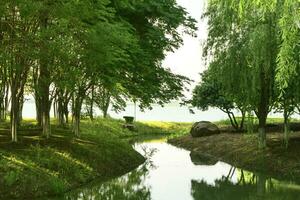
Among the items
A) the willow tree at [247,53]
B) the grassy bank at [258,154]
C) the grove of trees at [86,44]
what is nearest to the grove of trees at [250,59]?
the willow tree at [247,53]

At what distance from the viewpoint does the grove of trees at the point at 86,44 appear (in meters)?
20.2

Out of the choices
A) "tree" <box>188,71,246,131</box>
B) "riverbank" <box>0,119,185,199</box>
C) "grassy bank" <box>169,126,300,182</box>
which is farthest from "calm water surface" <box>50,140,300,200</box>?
"tree" <box>188,71,246,131</box>

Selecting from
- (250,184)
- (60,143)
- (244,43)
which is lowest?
(250,184)

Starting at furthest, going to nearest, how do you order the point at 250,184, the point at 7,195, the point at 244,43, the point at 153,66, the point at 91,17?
the point at 153,66 < the point at 244,43 < the point at 250,184 < the point at 91,17 < the point at 7,195

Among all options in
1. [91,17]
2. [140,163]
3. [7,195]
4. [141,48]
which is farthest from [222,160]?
[7,195]

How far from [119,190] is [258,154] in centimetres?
1056

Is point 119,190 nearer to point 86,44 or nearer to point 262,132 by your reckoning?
point 86,44

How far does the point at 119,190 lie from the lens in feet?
70.2

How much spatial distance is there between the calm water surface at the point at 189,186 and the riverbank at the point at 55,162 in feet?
2.40

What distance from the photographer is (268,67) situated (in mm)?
24734

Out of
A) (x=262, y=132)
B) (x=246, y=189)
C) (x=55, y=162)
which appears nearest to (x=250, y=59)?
(x=262, y=132)

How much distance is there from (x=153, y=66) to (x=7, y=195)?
43.6 ft

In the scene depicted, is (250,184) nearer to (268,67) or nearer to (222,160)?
(268,67)

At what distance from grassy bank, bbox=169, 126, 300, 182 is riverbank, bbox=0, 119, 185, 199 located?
5.97m
